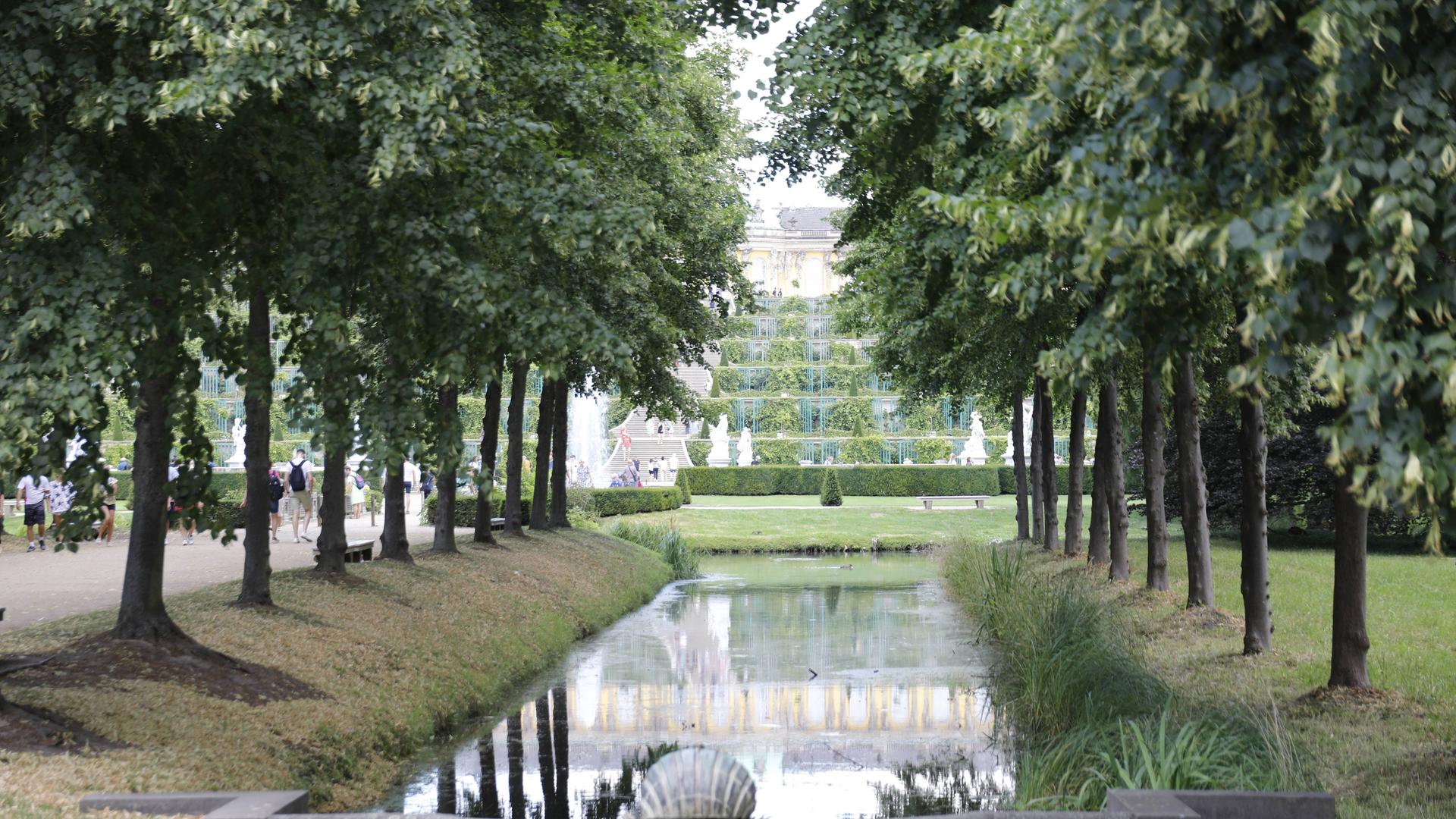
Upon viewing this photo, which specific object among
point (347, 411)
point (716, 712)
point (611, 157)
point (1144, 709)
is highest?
point (611, 157)

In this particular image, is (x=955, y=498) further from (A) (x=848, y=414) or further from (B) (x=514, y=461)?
(B) (x=514, y=461)

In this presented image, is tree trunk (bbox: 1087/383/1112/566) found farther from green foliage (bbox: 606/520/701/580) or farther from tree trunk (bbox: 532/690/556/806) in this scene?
green foliage (bbox: 606/520/701/580)

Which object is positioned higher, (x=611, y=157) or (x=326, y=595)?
(x=611, y=157)

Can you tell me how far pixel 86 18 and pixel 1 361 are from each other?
6.94 ft

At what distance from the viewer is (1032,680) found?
12539 mm

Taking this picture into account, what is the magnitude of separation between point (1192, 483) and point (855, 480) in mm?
43150

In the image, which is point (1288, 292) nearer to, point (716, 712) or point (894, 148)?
point (894, 148)

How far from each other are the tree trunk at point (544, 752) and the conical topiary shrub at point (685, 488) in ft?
124

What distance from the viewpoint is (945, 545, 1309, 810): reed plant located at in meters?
8.27

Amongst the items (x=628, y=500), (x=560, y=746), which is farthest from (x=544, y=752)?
(x=628, y=500)

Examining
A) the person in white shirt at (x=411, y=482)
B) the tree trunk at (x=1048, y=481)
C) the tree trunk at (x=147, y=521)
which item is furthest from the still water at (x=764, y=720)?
the person in white shirt at (x=411, y=482)

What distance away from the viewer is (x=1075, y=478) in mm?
27656

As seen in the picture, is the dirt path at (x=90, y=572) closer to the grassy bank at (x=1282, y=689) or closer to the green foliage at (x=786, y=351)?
the grassy bank at (x=1282, y=689)

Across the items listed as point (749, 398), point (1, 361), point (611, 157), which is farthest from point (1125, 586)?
point (749, 398)
